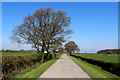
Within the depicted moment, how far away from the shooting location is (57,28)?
2539 cm

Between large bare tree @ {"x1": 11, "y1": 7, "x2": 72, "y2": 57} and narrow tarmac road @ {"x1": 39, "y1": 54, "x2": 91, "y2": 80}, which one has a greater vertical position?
large bare tree @ {"x1": 11, "y1": 7, "x2": 72, "y2": 57}

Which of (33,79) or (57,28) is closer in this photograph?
(33,79)

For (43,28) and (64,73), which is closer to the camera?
(64,73)

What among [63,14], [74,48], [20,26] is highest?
[63,14]

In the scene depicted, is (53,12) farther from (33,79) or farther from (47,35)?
(33,79)

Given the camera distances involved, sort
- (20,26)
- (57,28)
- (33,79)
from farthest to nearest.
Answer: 1. (57,28)
2. (20,26)
3. (33,79)

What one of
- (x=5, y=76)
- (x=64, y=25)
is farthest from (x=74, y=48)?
(x=5, y=76)

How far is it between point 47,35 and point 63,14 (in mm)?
6357

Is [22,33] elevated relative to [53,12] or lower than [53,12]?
lower

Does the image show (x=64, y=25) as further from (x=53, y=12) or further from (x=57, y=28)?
(x=53, y=12)

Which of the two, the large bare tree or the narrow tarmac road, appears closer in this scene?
the narrow tarmac road

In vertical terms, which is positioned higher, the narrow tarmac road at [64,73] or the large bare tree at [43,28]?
the large bare tree at [43,28]

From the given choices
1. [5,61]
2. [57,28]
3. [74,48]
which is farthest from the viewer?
[74,48]

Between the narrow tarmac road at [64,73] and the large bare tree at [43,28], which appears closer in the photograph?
the narrow tarmac road at [64,73]
